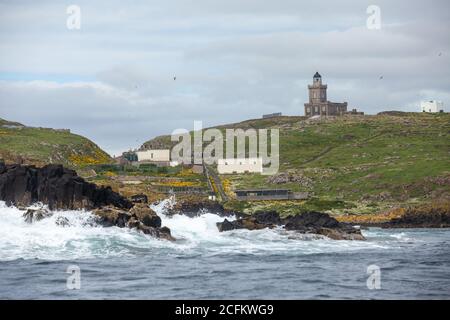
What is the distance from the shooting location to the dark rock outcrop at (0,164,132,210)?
94.9 m

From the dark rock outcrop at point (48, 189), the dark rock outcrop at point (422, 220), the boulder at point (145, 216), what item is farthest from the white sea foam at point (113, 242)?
the dark rock outcrop at point (422, 220)

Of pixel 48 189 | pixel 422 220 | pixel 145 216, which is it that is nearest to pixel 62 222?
pixel 48 189

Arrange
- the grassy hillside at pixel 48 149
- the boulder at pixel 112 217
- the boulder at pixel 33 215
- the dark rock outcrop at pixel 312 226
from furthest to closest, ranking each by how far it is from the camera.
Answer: the grassy hillside at pixel 48 149 → the dark rock outcrop at pixel 312 226 → the boulder at pixel 112 217 → the boulder at pixel 33 215

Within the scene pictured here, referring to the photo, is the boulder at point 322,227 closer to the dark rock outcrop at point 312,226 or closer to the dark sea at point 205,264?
the dark rock outcrop at point 312,226

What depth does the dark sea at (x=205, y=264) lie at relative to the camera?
60469mm

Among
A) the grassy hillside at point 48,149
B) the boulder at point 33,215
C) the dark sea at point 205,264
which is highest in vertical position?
the grassy hillside at point 48,149

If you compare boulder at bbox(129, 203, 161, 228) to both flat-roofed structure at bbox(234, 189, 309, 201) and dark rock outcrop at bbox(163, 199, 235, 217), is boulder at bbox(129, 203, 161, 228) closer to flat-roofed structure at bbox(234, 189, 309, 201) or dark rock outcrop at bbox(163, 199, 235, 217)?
dark rock outcrop at bbox(163, 199, 235, 217)

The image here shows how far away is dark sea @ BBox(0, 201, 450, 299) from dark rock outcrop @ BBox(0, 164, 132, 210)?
6.86ft

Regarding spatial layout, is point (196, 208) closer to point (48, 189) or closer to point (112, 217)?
point (48, 189)

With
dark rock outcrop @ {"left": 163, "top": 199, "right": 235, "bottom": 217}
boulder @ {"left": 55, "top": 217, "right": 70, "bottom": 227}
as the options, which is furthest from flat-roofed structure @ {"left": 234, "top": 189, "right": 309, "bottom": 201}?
boulder @ {"left": 55, "top": 217, "right": 70, "bottom": 227}

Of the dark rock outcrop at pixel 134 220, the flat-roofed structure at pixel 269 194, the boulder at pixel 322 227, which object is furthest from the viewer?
the flat-roofed structure at pixel 269 194

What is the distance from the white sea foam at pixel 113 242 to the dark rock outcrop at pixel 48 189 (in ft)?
6.36

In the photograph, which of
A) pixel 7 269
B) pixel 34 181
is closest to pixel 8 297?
pixel 7 269

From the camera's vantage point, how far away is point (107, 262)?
74.1 meters
